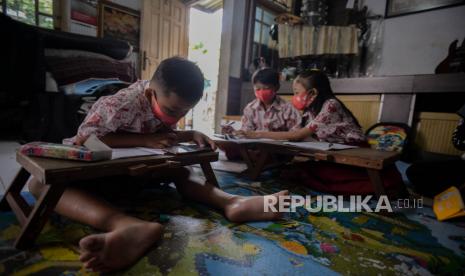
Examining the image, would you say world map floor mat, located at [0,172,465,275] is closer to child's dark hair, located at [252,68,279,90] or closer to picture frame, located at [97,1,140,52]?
child's dark hair, located at [252,68,279,90]

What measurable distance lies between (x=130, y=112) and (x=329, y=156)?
86 cm

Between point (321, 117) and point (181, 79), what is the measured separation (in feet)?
3.03

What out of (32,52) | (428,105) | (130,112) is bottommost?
(130,112)

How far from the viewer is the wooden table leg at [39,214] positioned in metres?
0.62

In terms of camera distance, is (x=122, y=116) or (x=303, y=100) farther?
(x=303, y=100)

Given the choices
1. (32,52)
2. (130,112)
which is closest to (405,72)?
(130,112)

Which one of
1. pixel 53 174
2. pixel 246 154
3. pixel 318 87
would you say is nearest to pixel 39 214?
pixel 53 174

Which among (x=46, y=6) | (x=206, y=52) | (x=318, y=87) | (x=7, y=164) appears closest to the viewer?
(x=7, y=164)

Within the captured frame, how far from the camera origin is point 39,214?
634 mm

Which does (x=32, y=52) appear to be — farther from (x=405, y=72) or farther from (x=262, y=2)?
(x=405, y=72)

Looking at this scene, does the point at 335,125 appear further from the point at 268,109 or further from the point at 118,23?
the point at 118,23

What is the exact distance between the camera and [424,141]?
2.47m

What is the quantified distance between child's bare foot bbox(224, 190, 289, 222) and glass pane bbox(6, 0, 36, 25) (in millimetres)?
3914

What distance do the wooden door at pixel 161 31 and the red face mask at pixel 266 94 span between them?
9.44 feet
